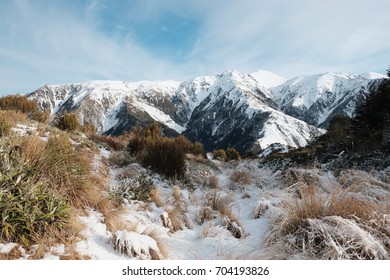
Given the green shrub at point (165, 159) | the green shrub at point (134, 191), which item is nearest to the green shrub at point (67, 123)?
the green shrub at point (165, 159)

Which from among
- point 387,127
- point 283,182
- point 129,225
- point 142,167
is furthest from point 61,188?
point 387,127

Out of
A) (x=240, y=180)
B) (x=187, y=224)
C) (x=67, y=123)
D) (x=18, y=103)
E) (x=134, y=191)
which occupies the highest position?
(x=18, y=103)

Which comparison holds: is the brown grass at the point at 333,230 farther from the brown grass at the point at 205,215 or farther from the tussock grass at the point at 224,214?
the brown grass at the point at 205,215

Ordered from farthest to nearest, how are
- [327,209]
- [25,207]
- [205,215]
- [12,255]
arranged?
1. [205,215]
2. [327,209]
3. [25,207]
4. [12,255]

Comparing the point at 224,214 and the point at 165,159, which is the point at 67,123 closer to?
the point at 165,159

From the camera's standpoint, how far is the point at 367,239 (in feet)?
9.90

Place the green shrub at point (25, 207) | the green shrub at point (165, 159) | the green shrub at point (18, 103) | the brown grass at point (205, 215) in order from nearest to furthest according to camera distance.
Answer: the green shrub at point (25, 207) → the brown grass at point (205, 215) → the green shrub at point (165, 159) → the green shrub at point (18, 103)

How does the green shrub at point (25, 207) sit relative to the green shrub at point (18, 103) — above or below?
below

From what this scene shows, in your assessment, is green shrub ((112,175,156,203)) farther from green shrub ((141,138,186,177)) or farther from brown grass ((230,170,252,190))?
brown grass ((230,170,252,190))

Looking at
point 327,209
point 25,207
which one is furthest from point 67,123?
point 327,209

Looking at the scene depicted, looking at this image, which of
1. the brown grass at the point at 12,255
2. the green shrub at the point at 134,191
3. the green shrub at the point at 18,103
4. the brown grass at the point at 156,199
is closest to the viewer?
the brown grass at the point at 12,255
